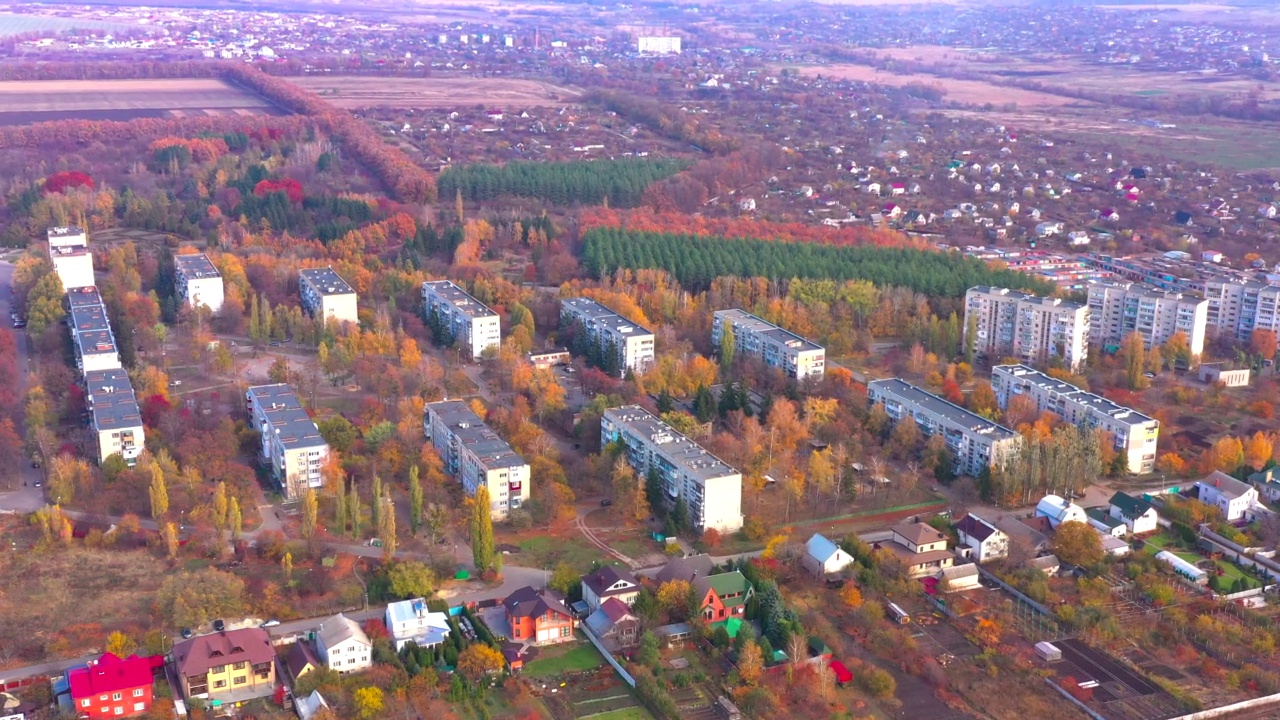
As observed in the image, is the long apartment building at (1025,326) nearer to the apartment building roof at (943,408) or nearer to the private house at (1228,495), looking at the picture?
the apartment building roof at (943,408)

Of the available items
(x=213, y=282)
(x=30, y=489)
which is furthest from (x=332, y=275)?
(x=30, y=489)

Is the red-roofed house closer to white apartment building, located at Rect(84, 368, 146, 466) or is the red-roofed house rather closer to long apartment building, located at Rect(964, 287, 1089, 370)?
white apartment building, located at Rect(84, 368, 146, 466)

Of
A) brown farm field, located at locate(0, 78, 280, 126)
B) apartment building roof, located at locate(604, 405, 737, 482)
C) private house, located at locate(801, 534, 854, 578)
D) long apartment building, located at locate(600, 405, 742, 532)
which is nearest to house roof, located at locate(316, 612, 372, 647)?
long apartment building, located at locate(600, 405, 742, 532)

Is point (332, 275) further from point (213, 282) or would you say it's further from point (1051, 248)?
point (1051, 248)

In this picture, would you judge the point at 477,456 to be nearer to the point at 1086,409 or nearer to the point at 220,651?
the point at 220,651

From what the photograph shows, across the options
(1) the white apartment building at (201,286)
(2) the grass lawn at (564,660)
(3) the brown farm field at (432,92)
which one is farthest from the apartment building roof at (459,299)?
(3) the brown farm field at (432,92)

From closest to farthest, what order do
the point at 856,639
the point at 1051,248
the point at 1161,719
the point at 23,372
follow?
1. the point at 1161,719
2. the point at 856,639
3. the point at 23,372
4. the point at 1051,248
